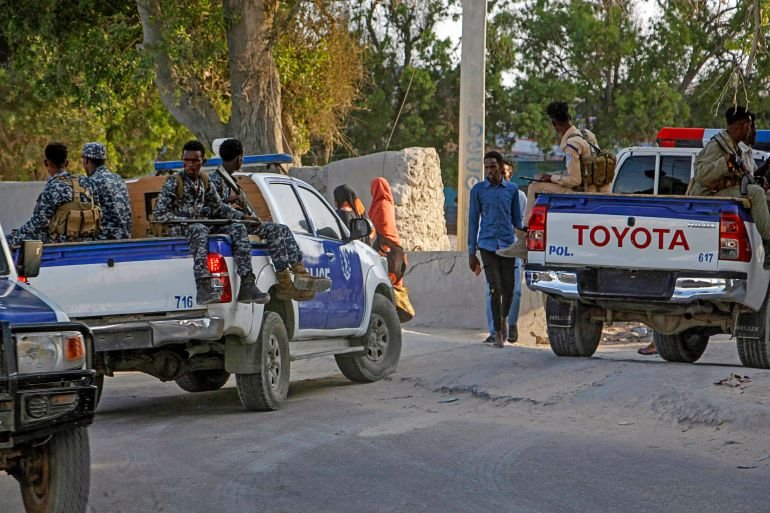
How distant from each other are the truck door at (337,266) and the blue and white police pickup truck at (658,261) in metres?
1.46

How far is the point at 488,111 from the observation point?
49062 millimetres

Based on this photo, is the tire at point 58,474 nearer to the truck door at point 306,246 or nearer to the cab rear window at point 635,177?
the truck door at point 306,246

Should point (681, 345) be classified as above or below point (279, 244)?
below

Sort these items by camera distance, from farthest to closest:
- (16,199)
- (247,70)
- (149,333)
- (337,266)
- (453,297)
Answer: (16,199), (247,70), (453,297), (337,266), (149,333)

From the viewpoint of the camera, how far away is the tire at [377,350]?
1221 cm

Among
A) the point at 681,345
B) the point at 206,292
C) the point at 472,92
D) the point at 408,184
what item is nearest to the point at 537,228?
the point at 681,345

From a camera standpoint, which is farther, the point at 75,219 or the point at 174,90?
the point at 174,90

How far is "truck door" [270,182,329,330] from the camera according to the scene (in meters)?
10.9

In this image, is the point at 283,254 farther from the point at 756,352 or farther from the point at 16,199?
the point at 16,199

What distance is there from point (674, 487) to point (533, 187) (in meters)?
5.57

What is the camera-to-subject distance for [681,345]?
12.9 m

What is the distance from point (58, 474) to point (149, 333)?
348 cm

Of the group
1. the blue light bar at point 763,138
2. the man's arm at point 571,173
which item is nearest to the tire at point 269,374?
the man's arm at point 571,173

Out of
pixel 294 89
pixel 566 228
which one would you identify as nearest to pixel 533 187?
pixel 566 228
